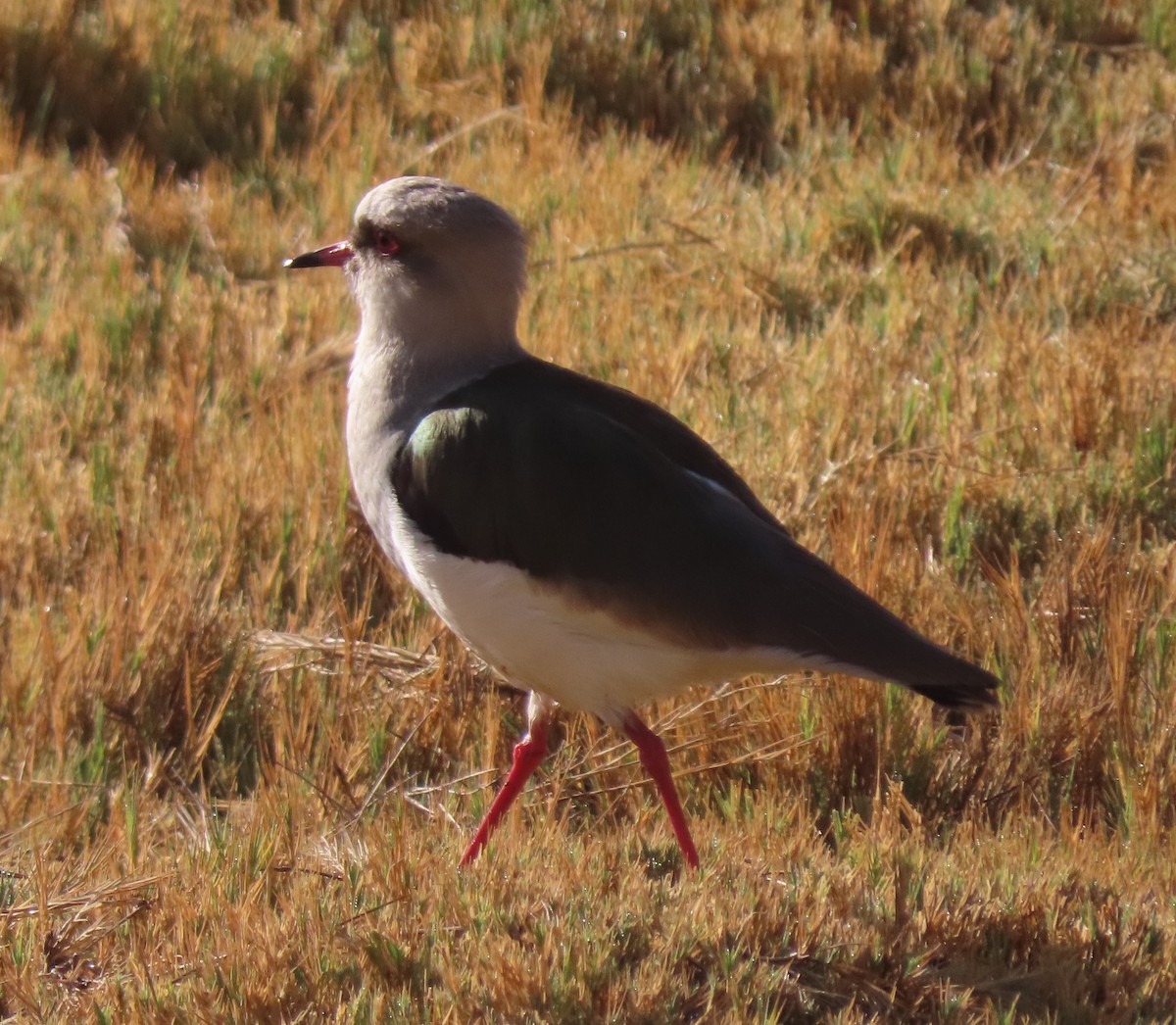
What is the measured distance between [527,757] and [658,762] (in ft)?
1.23

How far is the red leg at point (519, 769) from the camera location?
3.98 metres

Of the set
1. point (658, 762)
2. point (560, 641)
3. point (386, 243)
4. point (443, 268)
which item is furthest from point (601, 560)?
point (386, 243)

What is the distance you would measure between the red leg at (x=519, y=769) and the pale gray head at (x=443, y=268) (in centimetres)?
92

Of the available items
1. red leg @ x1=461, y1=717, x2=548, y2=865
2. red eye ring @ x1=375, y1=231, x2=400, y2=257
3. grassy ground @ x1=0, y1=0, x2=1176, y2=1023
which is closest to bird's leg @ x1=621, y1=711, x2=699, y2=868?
grassy ground @ x1=0, y1=0, x2=1176, y2=1023

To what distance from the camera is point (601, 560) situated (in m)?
3.75

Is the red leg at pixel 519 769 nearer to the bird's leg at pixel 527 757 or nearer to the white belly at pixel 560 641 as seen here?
the bird's leg at pixel 527 757

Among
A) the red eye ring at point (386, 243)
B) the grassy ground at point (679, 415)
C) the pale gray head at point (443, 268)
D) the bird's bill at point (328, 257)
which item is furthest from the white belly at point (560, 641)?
the bird's bill at point (328, 257)

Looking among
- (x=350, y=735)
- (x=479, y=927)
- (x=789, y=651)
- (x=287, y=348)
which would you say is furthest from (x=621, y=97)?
(x=479, y=927)

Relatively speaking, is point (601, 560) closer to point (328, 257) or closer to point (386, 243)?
point (386, 243)

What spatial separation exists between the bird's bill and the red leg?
127 centimetres

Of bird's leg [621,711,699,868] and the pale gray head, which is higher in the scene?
the pale gray head

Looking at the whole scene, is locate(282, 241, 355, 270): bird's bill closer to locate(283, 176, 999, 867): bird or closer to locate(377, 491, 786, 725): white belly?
locate(283, 176, 999, 867): bird

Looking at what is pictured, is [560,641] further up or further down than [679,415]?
further up

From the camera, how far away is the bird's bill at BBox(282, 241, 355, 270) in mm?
4516
